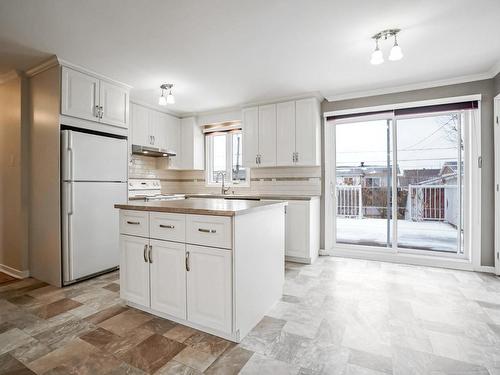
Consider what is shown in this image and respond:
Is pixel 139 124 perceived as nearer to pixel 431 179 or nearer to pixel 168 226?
pixel 168 226

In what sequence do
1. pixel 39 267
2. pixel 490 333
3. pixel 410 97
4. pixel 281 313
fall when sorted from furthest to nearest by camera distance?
pixel 410 97
pixel 39 267
pixel 281 313
pixel 490 333

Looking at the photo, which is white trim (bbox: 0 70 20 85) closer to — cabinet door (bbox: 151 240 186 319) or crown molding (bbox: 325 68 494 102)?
cabinet door (bbox: 151 240 186 319)

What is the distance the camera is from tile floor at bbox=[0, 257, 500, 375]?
1577 millimetres

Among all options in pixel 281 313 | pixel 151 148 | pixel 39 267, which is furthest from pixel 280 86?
pixel 39 267

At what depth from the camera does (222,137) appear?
509 cm

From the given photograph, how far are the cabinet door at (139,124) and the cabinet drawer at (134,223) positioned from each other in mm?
A: 2220

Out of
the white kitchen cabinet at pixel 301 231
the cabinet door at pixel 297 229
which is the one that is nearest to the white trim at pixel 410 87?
the white kitchen cabinet at pixel 301 231

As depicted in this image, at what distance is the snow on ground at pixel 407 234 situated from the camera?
381cm

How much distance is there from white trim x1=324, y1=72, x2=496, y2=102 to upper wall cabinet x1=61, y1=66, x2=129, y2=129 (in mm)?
2848

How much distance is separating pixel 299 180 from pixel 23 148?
3684 millimetres

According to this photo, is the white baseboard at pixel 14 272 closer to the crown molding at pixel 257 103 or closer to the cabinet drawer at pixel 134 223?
the cabinet drawer at pixel 134 223

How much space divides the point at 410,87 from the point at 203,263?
3.50 metres

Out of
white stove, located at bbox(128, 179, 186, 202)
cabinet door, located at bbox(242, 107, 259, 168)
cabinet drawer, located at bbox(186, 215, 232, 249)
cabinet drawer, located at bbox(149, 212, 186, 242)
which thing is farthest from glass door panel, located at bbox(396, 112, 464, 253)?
white stove, located at bbox(128, 179, 186, 202)

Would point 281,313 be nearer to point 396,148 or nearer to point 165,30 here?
point 165,30
